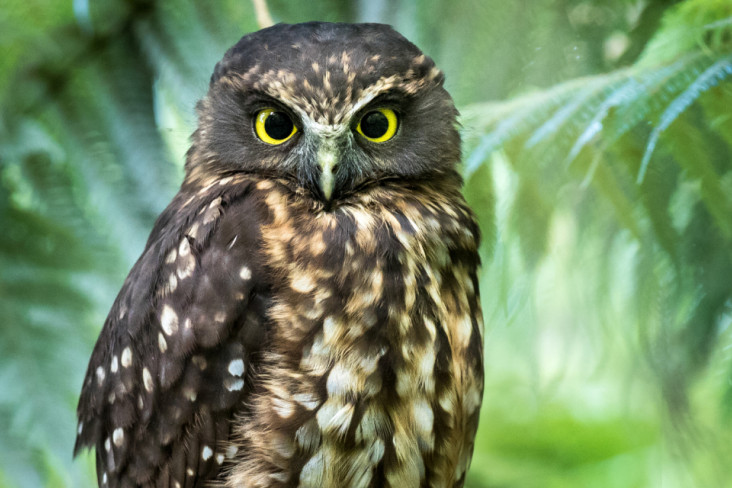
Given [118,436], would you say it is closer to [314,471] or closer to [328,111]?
[314,471]

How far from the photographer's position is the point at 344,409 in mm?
1037

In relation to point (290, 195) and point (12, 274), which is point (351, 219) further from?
point (12, 274)

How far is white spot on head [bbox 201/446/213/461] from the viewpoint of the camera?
43.0 inches

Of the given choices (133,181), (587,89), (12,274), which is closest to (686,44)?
(587,89)

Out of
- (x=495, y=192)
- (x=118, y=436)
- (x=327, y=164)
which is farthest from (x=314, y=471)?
(x=495, y=192)

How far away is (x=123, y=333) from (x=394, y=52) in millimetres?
677

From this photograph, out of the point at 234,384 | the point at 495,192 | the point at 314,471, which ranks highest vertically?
the point at 495,192

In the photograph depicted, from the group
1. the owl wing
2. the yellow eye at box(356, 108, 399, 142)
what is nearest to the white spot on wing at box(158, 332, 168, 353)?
the owl wing

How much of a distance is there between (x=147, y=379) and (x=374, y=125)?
1.90 feet

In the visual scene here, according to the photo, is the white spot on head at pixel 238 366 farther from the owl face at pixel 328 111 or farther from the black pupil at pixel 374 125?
the black pupil at pixel 374 125

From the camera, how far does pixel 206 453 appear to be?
3.59 ft

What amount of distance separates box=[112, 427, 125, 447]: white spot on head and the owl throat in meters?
0.23

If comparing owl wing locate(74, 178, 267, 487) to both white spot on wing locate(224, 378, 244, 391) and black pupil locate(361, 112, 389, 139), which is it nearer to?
white spot on wing locate(224, 378, 244, 391)

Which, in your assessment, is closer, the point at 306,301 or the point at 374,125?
the point at 306,301
